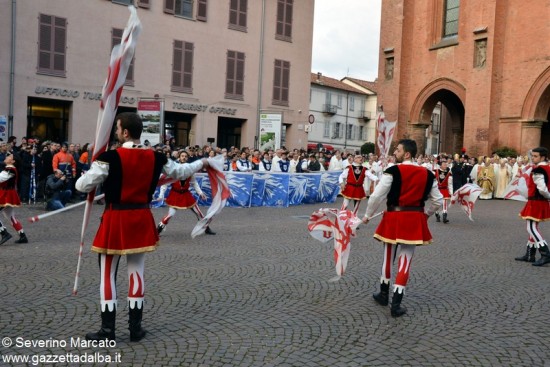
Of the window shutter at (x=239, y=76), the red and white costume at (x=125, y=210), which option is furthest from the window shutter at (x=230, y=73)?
the red and white costume at (x=125, y=210)

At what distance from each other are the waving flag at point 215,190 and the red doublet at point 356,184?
7145 millimetres

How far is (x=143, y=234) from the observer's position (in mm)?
4926

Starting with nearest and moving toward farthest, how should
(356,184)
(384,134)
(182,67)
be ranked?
(384,134), (356,184), (182,67)

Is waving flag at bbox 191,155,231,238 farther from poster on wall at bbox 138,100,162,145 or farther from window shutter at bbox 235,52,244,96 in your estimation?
window shutter at bbox 235,52,244,96

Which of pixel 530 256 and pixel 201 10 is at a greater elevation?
pixel 201 10

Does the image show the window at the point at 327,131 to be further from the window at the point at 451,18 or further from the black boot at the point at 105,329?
the black boot at the point at 105,329

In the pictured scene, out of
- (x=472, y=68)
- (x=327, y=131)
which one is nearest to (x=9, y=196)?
(x=472, y=68)

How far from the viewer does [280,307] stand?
6.10 meters

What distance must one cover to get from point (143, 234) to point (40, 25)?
70.4 ft

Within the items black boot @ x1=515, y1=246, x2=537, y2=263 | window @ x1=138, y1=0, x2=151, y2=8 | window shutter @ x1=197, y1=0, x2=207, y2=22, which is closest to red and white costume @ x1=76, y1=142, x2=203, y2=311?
black boot @ x1=515, y1=246, x2=537, y2=263

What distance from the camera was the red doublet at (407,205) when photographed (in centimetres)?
608

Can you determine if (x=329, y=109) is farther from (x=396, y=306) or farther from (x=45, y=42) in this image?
(x=396, y=306)

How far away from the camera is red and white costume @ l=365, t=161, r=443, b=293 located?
607 cm

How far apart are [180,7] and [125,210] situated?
2481 centimetres
